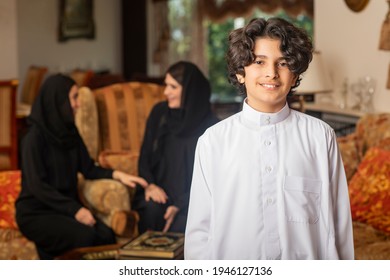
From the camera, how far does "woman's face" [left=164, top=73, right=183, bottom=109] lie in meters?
2.82

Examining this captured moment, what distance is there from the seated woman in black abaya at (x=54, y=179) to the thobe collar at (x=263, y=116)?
4.22ft

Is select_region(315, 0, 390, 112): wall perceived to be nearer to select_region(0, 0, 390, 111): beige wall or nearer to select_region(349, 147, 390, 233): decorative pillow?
select_region(0, 0, 390, 111): beige wall

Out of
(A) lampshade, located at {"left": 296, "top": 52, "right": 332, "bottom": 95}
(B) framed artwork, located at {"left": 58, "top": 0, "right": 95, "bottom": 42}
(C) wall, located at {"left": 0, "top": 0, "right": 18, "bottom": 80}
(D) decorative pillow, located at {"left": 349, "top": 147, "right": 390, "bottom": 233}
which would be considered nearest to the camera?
(D) decorative pillow, located at {"left": 349, "top": 147, "right": 390, "bottom": 233}

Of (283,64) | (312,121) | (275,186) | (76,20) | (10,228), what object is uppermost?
(76,20)

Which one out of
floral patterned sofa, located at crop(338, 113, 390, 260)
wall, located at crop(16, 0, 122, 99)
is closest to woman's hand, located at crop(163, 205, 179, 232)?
floral patterned sofa, located at crop(338, 113, 390, 260)

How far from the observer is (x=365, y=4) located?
12.1 ft

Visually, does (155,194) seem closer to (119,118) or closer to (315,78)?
(119,118)

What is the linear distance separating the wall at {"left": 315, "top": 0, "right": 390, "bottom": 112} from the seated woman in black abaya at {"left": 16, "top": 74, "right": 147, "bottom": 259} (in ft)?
5.34

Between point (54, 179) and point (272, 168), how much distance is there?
1.41m

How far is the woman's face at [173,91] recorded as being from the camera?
111 inches

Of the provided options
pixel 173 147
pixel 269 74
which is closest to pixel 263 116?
pixel 269 74

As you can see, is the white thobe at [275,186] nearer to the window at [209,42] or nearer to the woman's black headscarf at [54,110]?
the woman's black headscarf at [54,110]

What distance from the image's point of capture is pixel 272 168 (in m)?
1.42

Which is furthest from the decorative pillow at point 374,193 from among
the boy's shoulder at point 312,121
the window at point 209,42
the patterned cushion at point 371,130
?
the window at point 209,42
